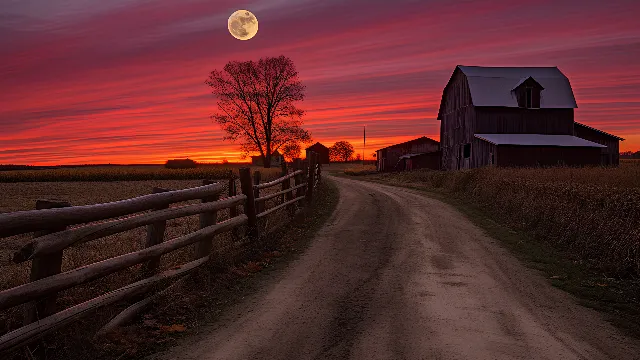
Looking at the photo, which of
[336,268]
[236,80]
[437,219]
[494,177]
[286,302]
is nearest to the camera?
[286,302]

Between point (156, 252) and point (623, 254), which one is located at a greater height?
point (156, 252)

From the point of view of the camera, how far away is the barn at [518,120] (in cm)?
3834

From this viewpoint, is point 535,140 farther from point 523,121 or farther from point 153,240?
point 153,240

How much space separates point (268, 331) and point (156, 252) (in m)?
1.81

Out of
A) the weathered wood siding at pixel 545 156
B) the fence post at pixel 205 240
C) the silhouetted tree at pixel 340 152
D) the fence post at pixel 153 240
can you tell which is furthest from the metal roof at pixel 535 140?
the silhouetted tree at pixel 340 152

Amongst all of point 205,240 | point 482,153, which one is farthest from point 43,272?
point 482,153

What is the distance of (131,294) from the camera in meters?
5.48

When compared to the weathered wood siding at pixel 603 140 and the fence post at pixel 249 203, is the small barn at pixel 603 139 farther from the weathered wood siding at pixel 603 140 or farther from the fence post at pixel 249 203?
the fence post at pixel 249 203

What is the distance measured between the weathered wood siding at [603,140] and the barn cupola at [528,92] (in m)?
5.27

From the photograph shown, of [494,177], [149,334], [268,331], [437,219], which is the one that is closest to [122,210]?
[149,334]

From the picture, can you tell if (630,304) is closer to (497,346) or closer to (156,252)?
(497,346)

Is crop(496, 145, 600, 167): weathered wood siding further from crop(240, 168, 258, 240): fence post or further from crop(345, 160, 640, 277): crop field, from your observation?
crop(240, 168, 258, 240): fence post

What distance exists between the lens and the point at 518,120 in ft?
135

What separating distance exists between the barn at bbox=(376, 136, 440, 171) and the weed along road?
4406cm
